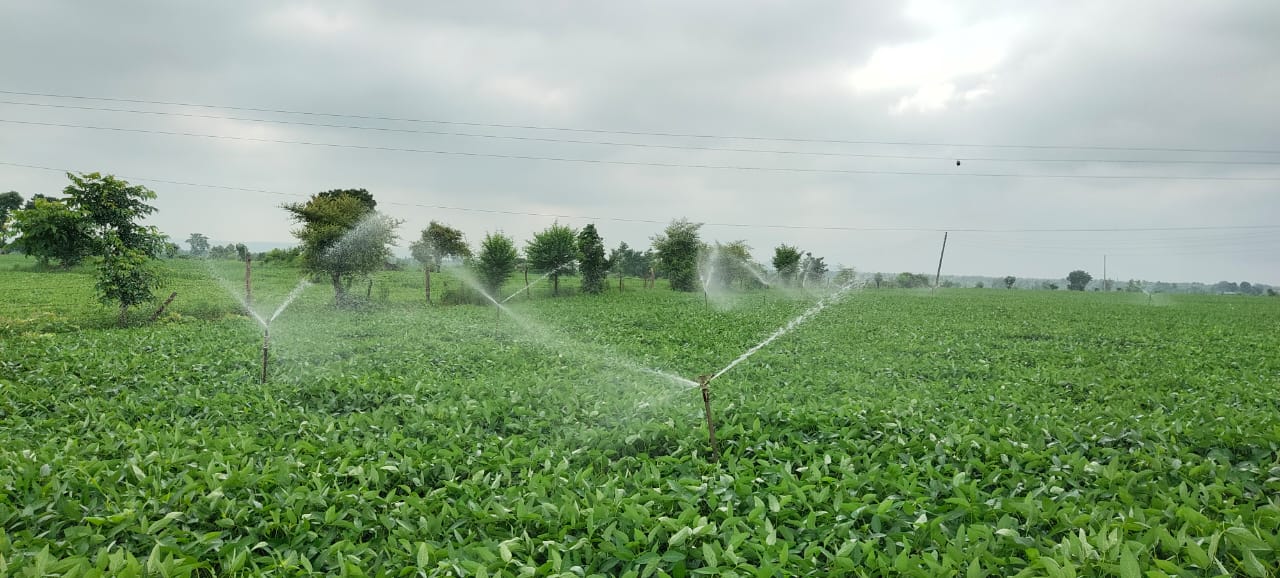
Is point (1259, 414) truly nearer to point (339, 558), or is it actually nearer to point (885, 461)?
point (885, 461)

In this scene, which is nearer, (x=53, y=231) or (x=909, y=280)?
(x=53, y=231)

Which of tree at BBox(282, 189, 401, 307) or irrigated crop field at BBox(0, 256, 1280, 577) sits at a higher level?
tree at BBox(282, 189, 401, 307)

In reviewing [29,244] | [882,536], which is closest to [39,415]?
[882,536]

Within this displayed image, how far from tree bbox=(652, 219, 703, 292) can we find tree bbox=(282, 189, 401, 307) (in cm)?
1989

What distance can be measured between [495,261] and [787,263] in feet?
84.4

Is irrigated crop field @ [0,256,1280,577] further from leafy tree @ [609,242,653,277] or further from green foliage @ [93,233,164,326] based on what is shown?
leafy tree @ [609,242,653,277]

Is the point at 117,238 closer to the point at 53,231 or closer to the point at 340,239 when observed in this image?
the point at 53,231

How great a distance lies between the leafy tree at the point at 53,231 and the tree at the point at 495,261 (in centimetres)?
1491

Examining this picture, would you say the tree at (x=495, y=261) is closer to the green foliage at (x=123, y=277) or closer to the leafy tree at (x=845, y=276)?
the green foliage at (x=123, y=277)

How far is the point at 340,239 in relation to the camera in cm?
2136

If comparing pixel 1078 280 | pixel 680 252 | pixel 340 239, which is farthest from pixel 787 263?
pixel 1078 280

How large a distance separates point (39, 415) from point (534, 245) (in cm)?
2532

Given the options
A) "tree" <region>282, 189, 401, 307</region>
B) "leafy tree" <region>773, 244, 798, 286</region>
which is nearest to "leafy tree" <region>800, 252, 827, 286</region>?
"leafy tree" <region>773, 244, 798, 286</region>

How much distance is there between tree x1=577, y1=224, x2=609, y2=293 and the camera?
32.2 m
